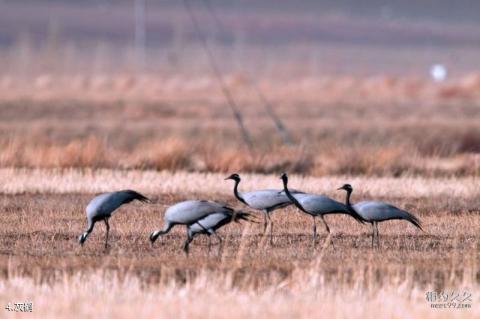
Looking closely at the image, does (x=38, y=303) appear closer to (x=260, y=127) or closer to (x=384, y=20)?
(x=260, y=127)

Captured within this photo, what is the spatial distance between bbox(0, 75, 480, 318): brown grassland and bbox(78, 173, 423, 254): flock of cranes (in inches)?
12.8

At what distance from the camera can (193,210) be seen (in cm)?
1350

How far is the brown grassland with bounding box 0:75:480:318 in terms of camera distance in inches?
443

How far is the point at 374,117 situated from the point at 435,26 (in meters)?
94.0

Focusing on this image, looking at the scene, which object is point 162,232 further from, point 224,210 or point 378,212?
point 378,212

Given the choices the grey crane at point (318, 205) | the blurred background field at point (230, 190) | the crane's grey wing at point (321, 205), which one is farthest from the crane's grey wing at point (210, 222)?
the crane's grey wing at point (321, 205)

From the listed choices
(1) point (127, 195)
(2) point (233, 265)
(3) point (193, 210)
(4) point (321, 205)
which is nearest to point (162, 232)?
(3) point (193, 210)

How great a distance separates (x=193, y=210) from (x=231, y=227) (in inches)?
106

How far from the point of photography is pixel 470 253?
13953mm

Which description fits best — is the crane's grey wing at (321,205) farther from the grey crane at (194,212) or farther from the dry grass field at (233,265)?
the grey crane at (194,212)

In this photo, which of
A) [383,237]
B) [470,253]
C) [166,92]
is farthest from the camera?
[166,92]

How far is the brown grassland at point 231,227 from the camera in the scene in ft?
36.9

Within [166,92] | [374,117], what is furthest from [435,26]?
[374,117]

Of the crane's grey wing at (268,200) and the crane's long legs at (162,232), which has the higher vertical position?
the crane's grey wing at (268,200)
